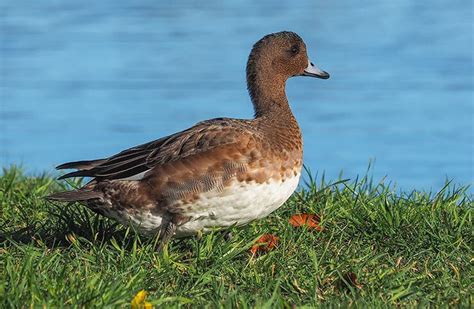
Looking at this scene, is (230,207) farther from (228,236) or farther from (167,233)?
(167,233)

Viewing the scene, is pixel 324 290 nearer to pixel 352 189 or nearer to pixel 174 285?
pixel 174 285

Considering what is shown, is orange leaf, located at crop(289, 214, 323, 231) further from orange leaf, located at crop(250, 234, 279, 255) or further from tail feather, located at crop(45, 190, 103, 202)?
tail feather, located at crop(45, 190, 103, 202)

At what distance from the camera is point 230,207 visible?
529 centimetres

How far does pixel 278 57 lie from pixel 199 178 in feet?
3.71

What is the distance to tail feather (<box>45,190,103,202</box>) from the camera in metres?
5.45

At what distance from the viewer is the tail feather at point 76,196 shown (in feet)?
17.9

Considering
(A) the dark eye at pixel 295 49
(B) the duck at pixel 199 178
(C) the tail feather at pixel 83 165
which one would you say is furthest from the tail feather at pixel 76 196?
(A) the dark eye at pixel 295 49

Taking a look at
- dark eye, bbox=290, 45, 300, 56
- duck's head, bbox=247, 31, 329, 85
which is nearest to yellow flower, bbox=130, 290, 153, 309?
duck's head, bbox=247, 31, 329, 85

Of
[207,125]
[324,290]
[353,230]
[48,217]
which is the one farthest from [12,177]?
[324,290]

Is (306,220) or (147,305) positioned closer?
(147,305)

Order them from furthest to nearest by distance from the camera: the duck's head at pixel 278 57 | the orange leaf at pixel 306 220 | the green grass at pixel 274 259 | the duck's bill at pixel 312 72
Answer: the duck's bill at pixel 312 72
the duck's head at pixel 278 57
the orange leaf at pixel 306 220
the green grass at pixel 274 259

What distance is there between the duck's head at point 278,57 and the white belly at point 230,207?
2.96 ft

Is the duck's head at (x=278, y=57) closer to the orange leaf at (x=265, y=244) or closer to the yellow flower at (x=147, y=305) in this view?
the orange leaf at (x=265, y=244)

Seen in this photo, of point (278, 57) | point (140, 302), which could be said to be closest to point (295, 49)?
point (278, 57)
